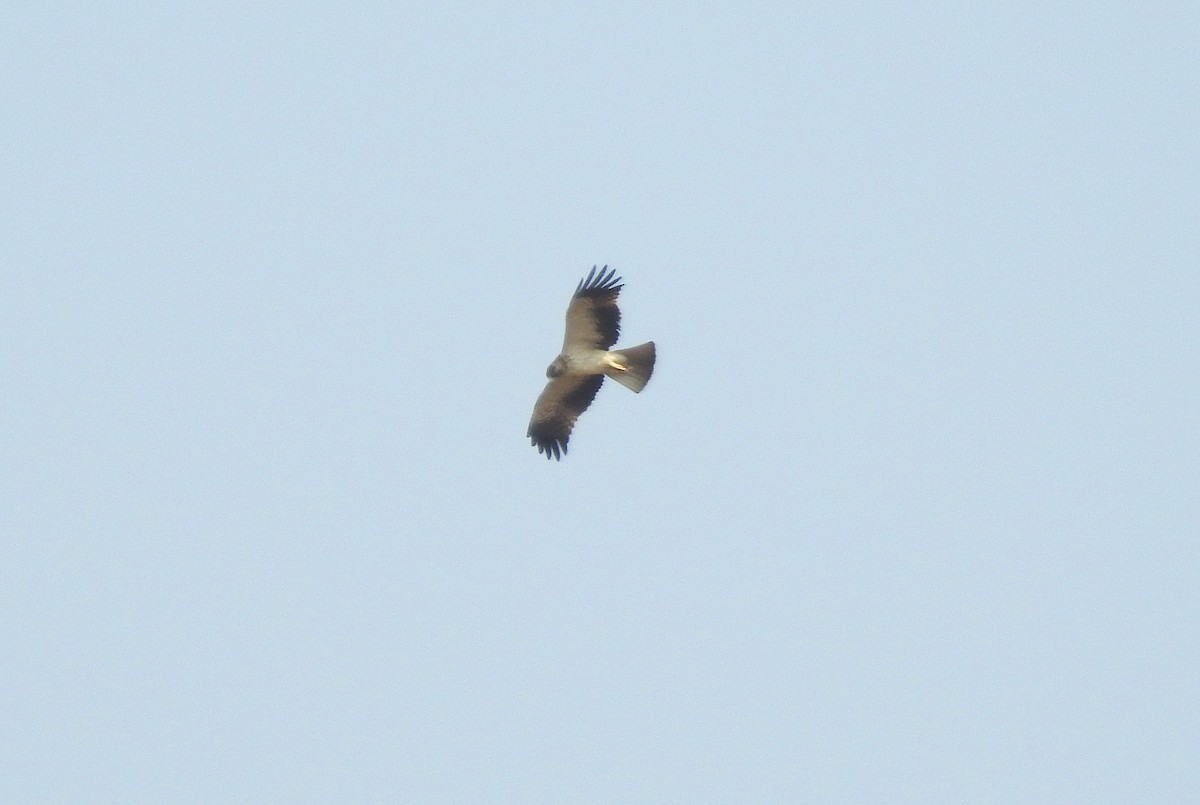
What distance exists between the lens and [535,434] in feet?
84.4

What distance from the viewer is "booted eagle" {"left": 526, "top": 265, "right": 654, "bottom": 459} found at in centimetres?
2431

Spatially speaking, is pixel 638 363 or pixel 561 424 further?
pixel 561 424

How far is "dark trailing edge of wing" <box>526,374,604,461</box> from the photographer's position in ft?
82.9

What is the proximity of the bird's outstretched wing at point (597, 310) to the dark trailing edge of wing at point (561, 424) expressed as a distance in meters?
0.87

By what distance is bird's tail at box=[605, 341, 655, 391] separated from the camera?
2427 centimetres

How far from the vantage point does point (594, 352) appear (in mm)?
24578

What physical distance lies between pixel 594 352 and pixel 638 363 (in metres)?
0.59

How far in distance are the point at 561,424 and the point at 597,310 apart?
1.80m

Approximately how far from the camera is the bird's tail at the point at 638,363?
24266mm

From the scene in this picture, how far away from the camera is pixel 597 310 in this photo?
2444 cm

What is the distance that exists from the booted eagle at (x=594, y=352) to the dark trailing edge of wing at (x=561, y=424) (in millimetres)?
12

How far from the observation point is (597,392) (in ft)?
82.8

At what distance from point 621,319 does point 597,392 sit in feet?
3.77

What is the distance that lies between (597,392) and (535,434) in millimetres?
1016
